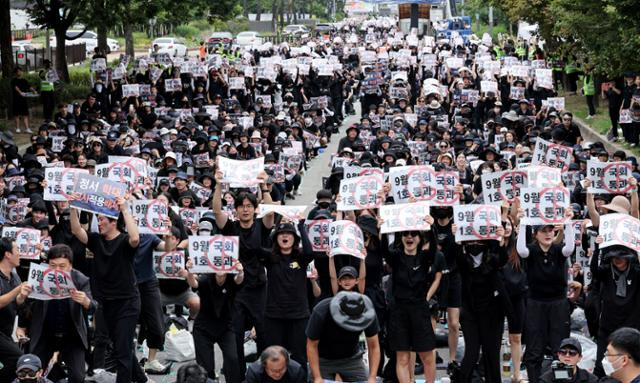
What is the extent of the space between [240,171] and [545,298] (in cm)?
344

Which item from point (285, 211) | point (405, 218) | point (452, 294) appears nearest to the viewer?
point (405, 218)

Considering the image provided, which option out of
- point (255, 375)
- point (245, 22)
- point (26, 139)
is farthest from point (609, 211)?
point (245, 22)

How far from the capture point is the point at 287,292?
11.2 m

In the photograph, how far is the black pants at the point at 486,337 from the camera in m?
11.3

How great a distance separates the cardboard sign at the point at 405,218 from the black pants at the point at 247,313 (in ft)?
4.35

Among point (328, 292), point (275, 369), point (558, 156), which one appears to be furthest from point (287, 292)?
point (558, 156)

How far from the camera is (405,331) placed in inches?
435

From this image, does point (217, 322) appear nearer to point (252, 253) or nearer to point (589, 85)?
point (252, 253)

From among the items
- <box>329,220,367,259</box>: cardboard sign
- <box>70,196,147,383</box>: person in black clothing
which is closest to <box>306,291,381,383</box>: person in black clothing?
<box>329,220,367,259</box>: cardboard sign

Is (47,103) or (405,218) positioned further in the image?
(47,103)

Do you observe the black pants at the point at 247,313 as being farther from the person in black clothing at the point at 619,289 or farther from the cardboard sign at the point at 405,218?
the person in black clothing at the point at 619,289

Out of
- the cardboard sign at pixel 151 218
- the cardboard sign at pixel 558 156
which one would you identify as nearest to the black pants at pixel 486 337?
the cardboard sign at pixel 151 218

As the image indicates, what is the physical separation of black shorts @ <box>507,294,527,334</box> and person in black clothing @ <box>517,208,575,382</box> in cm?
20

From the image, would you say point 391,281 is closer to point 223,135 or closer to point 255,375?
point 255,375
